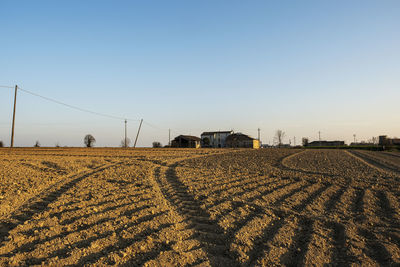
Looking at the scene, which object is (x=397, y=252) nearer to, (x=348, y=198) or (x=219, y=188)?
(x=348, y=198)

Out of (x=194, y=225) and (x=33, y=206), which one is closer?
(x=194, y=225)

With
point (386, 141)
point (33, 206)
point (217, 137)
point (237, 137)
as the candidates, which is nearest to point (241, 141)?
point (237, 137)

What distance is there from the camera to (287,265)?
123 inches

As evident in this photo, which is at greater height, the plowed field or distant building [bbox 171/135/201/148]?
distant building [bbox 171/135/201/148]

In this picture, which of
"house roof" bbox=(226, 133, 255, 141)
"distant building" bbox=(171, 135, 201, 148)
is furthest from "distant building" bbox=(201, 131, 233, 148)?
"distant building" bbox=(171, 135, 201, 148)

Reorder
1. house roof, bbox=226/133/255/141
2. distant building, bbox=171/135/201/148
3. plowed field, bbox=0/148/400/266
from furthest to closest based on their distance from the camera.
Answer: house roof, bbox=226/133/255/141, distant building, bbox=171/135/201/148, plowed field, bbox=0/148/400/266

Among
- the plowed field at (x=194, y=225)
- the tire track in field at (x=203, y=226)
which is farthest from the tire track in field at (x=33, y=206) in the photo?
the tire track in field at (x=203, y=226)

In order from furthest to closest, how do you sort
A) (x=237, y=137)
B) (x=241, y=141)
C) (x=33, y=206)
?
(x=237, y=137)
(x=241, y=141)
(x=33, y=206)

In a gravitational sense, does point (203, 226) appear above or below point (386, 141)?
below

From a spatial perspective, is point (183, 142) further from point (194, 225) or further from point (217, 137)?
point (194, 225)

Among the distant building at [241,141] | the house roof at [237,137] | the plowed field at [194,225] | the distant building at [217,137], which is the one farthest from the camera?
the distant building at [217,137]

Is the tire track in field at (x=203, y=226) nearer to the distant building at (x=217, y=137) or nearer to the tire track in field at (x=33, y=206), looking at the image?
the tire track in field at (x=33, y=206)

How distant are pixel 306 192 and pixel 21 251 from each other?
22.4ft

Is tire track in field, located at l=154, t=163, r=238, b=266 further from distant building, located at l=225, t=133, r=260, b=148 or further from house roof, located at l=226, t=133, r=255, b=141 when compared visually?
house roof, located at l=226, t=133, r=255, b=141
